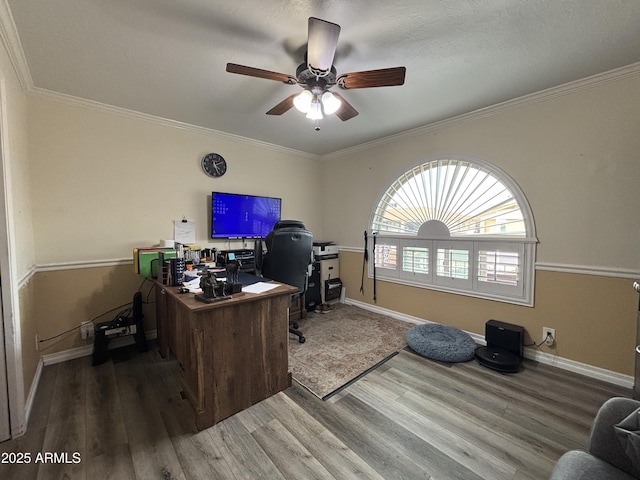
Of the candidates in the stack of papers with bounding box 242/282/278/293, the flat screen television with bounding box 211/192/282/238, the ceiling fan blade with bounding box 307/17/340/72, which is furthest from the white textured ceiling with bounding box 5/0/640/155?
the stack of papers with bounding box 242/282/278/293

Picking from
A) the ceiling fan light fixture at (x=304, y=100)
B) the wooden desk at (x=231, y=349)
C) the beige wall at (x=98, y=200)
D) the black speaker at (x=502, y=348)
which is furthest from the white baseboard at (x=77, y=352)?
the black speaker at (x=502, y=348)

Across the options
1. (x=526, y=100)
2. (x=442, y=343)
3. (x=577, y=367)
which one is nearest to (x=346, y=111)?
(x=526, y=100)

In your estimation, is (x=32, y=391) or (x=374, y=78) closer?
(x=374, y=78)

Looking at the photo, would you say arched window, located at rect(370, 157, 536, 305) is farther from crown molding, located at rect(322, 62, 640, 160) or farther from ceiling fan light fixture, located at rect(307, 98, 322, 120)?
ceiling fan light fixture, located at rect(307, 98, 322, 120)

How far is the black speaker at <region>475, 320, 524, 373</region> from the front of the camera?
224 centimetres

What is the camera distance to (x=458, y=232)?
9.62ft

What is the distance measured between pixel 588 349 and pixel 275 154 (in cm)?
410

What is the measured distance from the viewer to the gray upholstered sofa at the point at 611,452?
2.88 feet

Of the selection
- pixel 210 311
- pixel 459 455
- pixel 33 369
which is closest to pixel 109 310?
pixel 33 369

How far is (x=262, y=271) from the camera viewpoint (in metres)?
2.68

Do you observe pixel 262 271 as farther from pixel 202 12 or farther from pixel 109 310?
pixel 202 12

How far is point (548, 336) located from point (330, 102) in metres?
2.82

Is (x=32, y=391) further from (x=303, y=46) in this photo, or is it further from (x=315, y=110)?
(x=303, y=46)

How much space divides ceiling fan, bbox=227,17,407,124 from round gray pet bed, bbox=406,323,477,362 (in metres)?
2.28
